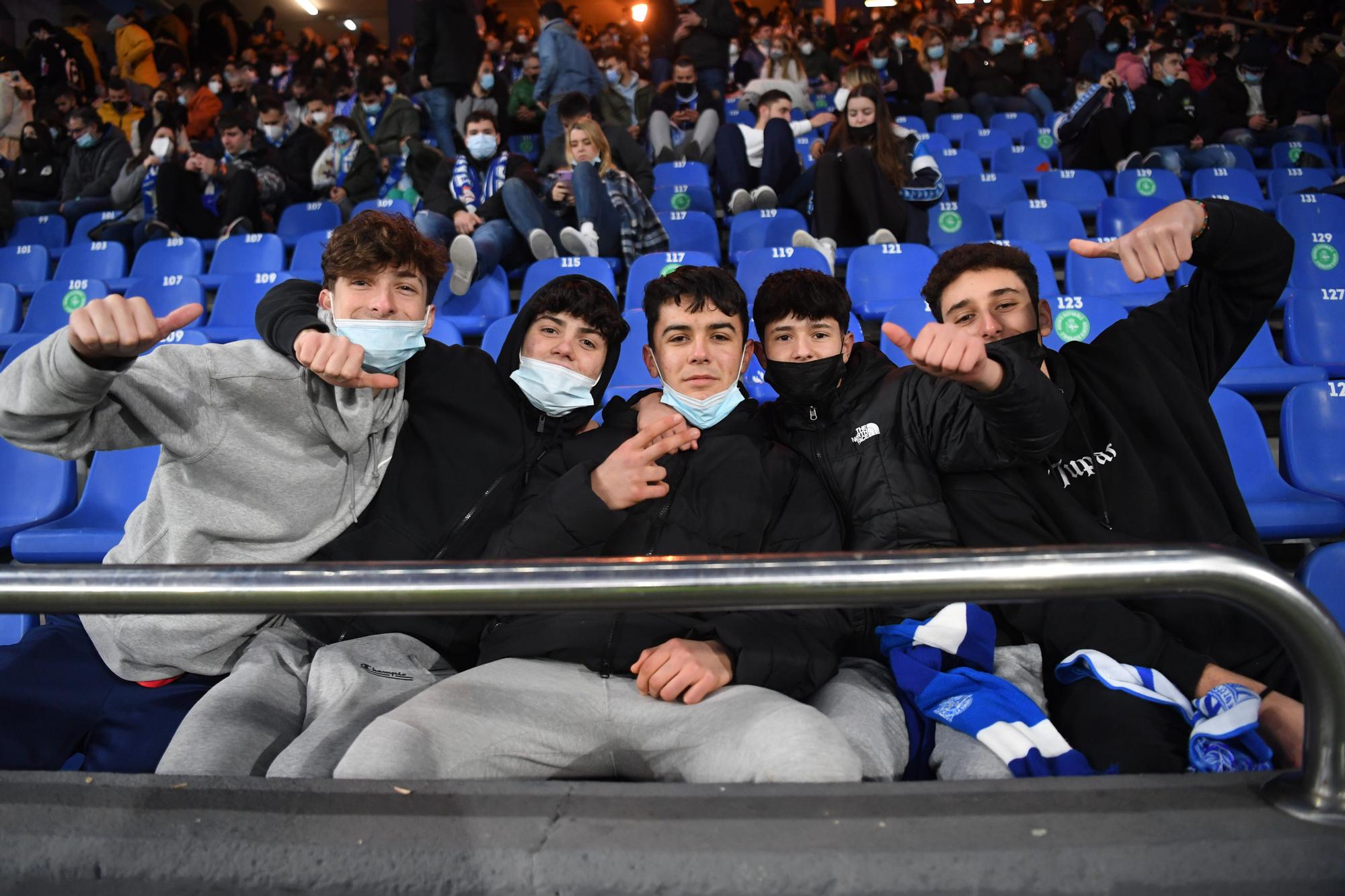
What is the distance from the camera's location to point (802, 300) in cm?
215

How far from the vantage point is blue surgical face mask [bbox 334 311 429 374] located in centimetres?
198

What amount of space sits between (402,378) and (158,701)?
849 mm

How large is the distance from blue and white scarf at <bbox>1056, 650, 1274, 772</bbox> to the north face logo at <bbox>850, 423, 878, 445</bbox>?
2.10 feet

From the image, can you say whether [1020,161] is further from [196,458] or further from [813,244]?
[196,458]

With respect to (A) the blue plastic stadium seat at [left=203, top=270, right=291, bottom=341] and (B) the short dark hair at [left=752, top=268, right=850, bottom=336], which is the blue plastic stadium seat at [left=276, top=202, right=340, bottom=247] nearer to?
(A) the blue plastic stadium seat at [left=203, top=270, right=291, bottom=341]

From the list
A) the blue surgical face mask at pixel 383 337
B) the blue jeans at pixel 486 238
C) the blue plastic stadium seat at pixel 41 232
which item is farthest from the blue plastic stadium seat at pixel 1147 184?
the blue plastic stadium seat at pixel 41 232

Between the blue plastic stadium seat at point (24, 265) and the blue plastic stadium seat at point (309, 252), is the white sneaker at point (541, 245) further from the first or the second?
the blue plastic stadium seat at point (24, 265)

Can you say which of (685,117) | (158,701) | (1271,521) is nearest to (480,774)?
(158,701)

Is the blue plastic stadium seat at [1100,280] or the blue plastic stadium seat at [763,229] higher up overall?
the blue plastic stadium seat at [763,229]

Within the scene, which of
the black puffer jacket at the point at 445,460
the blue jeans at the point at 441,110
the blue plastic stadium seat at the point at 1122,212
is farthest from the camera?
the blue jeans at the point at 441,110

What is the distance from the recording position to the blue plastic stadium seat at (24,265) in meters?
5.88

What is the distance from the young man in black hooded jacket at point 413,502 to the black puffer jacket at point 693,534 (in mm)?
116

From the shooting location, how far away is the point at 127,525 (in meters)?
1.92

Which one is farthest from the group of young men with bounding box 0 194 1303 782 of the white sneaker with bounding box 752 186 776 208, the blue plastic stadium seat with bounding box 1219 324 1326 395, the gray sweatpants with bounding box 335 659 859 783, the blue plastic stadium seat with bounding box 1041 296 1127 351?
the white sneaker with bounding box 752 186 776 208
